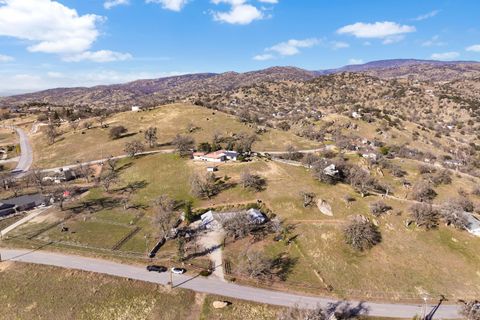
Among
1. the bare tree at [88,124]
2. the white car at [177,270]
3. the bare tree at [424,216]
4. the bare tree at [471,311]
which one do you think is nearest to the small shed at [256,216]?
the white car at [177,270]

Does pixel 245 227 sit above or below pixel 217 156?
below

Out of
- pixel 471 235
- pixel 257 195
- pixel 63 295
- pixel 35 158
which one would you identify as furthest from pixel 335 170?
pixel 35 158

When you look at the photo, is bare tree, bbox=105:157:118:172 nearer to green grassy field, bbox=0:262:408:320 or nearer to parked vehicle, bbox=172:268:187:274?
green grassy field, bbox=0:262:408:320

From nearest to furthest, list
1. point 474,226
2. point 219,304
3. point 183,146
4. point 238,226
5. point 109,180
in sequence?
point 219,304 → point 238,226 → point 474,226 → point 109,180 → point 183,146

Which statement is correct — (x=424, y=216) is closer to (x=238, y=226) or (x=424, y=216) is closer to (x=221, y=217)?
(x=238, y=226)

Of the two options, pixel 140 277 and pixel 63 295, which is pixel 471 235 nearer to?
pixel 140 277

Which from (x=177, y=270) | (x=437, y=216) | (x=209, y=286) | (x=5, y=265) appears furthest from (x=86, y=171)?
(x=437, y=216)
